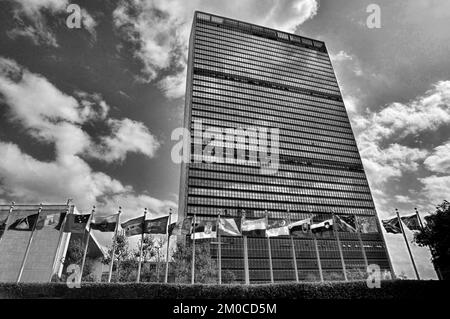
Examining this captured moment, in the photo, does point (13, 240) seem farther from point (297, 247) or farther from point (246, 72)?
point (246, 72)

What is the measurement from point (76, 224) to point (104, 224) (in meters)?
2.91

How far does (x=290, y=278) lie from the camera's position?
119812mm

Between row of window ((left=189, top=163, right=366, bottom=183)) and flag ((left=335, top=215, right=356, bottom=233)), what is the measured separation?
321ft

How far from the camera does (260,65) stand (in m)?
163

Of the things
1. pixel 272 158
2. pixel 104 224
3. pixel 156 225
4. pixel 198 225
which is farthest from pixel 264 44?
pixel 104 224

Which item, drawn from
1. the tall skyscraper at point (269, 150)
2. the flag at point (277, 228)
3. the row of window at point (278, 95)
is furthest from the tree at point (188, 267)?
the row of window at point (278, 95)

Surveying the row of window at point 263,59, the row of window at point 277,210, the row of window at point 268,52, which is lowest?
the row of window at point 277,210

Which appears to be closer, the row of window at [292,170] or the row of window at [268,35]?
the row of window at [292,170]

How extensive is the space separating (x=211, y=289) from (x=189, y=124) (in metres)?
115

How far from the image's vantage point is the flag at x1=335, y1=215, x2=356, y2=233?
33.7 m

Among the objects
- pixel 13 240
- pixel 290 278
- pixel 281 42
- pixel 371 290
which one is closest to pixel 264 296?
pixel 371 290

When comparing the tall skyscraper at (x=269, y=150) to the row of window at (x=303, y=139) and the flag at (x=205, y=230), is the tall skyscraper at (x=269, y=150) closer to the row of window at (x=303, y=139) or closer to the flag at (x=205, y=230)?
the row of window at (x=303, y=139)

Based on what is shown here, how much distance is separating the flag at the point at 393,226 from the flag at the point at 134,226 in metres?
28.0

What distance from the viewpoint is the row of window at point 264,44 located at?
529 ft
